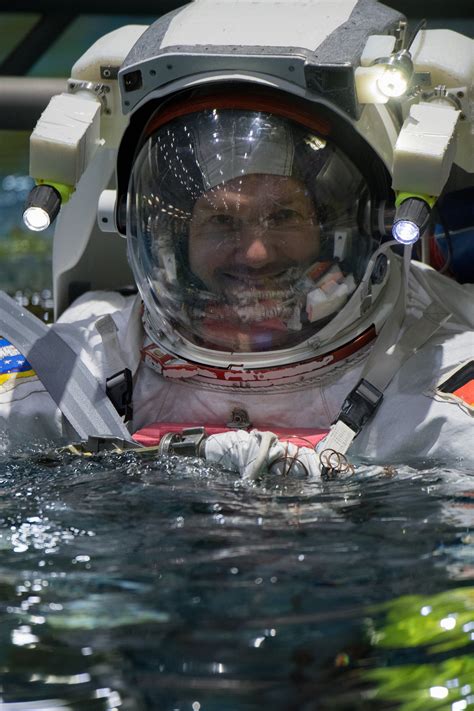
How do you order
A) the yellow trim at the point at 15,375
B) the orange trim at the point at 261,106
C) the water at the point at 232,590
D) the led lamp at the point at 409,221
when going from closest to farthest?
the water at the point at 232,590 → the led lamp at the point at 409,221 → the orange trim at the point at 261,106 → the yellow trim at the point at 15,375

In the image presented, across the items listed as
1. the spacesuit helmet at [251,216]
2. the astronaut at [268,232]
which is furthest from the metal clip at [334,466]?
the spacesuit helmet at [251,216]

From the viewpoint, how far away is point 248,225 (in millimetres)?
2035

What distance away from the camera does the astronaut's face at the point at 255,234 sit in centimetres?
201

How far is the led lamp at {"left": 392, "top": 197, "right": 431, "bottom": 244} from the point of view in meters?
1.90

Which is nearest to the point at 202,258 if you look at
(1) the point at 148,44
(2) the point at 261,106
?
(2) the point at 261,106

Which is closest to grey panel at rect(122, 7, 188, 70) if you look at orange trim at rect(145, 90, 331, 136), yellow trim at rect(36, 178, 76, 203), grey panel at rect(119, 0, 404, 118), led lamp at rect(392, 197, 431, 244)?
grey panel at rect(119, 0, 404, 118)

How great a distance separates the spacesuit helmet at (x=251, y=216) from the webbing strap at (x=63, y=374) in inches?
7.8

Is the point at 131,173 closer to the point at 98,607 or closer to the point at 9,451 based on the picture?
the point at 9,451

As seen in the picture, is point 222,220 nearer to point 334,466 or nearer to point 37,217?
point 37,217

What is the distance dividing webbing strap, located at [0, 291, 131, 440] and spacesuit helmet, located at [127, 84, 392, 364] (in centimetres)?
20

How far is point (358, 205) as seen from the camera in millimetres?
2074

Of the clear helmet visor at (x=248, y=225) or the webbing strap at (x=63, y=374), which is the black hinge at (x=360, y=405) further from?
the webbing strap at (x=63, y=374)

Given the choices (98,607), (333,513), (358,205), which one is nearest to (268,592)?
(98,607)

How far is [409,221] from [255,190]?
279 mm
